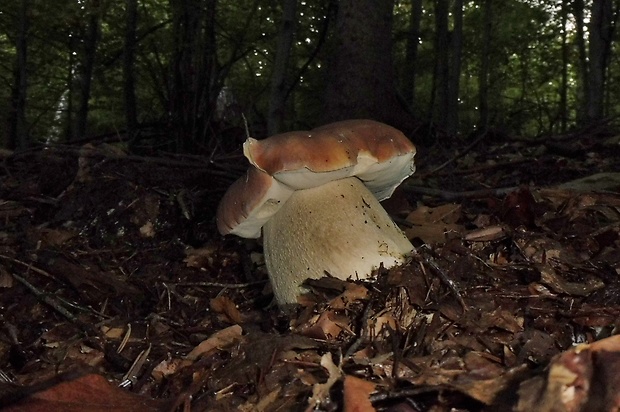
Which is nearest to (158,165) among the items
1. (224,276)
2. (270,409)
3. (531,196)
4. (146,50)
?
(224,276)

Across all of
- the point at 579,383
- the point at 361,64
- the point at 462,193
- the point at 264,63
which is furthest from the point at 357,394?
the point at 264,63

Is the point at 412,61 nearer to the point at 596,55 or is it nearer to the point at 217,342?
the point at 596,55

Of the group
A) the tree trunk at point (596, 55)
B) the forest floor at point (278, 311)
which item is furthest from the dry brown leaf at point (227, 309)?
the tree trunk at point (596, 55)

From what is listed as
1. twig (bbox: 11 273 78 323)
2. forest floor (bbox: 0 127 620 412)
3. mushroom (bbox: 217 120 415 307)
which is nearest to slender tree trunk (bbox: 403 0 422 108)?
forest floor (bbox: 0 127 620 412)

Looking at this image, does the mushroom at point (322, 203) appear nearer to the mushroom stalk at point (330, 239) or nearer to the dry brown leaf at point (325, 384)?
the mushroom stalk at point (330, 239)

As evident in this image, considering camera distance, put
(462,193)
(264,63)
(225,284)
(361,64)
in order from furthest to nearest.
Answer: (264,63) < (361,64) < (462,193) < (225,284)

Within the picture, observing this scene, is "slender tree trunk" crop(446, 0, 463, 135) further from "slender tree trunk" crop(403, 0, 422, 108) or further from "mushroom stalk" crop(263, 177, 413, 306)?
"mushroom stalk" crop(263, 177, 413, 306)

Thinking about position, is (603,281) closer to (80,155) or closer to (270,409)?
(270,409)
